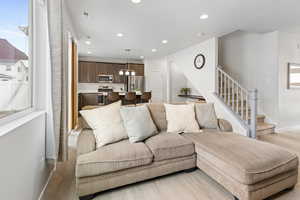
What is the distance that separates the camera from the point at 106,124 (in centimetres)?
207

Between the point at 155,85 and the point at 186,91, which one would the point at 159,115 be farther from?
the point at 155,85

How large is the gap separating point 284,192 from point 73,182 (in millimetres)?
2432

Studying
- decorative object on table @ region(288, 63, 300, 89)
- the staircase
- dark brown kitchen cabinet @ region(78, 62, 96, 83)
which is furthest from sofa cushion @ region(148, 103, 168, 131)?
dark brown kitchen cabinet @ region(78, 62, 96, 83)

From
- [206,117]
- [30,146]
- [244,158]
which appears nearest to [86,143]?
[30,146]

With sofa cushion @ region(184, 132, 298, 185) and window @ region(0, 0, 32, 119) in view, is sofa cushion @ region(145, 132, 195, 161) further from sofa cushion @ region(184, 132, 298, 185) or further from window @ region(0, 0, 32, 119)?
window @ region(0, 0, 32, 119)

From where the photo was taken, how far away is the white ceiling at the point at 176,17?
2.74 metres

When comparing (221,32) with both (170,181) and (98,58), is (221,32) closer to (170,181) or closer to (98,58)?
(170,181)

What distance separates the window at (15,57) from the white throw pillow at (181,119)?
181 cm

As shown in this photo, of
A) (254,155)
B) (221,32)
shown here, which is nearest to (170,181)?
(254,155)

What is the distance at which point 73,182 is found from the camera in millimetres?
1981

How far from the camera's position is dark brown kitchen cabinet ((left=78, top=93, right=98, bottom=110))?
23.0 feet

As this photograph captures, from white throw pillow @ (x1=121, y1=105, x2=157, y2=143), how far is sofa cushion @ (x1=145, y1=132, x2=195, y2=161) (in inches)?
4.2

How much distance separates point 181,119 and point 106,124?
1124 mm

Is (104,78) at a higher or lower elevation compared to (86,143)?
higher
